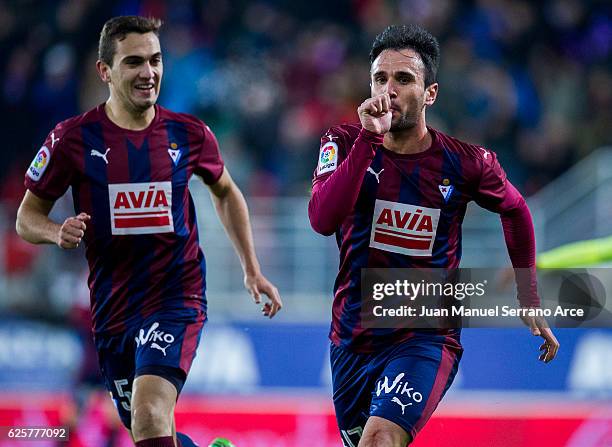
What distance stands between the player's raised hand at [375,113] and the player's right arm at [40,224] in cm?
126

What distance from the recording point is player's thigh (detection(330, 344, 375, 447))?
4801mm

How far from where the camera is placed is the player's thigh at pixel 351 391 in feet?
15.8

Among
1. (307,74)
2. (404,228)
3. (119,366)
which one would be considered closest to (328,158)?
(404,228)

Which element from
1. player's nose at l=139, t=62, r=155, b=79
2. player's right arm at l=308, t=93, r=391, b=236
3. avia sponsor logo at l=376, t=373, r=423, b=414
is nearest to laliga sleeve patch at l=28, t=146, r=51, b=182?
player's nose at l=139, t=62, r=155, b=79

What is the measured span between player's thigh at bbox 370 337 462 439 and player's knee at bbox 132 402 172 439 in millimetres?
913

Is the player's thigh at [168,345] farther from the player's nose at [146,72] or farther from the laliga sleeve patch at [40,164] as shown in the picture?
the player's nose at [146,72]

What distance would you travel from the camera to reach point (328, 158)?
465cm

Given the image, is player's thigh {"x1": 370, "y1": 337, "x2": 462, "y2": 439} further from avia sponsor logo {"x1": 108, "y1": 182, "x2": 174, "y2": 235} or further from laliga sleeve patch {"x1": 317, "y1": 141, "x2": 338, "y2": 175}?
avia sponsor logo {"x1": 108, "y1": 182, "x2": 174, "y2": 235}

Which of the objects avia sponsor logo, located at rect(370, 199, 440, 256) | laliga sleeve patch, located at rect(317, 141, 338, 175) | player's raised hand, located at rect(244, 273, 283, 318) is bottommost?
player's raised hand, located at rect(244, 273, 283, 318)

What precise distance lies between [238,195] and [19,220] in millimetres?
1064

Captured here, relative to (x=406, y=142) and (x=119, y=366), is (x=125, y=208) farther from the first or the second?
(x=406, y=142)

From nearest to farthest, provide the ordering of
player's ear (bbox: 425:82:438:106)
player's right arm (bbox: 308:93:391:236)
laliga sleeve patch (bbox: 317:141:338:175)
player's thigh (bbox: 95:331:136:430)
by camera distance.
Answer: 1. player's right arm (bbox: 308:93:391:236)
2. laliga sleeve patch (bbox: 317:141:338:175)
3. player's ear (bbox: 425:82:438:106)
4. player's thigh (bbox: 95:331:136:430)

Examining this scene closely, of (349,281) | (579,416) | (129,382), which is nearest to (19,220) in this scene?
(129,382)

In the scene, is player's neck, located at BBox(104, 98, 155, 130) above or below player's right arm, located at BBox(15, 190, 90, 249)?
above
